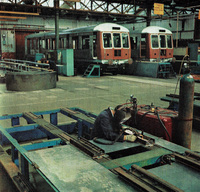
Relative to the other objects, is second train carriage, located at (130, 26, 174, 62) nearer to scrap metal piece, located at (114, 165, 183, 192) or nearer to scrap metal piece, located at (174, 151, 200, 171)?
scrap metal piece, located at (174, 151, 200, 171)

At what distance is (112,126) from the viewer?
4621 millimetres

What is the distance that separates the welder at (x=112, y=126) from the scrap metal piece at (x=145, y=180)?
109 cm

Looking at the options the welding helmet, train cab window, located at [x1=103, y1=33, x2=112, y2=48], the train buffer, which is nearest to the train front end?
train cab window, located at [x1=103, y1=33, x2=112, y2=48]

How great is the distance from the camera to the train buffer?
19.3 metres

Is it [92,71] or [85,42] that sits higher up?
[85,42]

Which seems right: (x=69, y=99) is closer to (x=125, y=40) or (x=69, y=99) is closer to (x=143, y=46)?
(x=125, y=40)

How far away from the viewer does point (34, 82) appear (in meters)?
12.8

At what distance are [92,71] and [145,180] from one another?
17.1m

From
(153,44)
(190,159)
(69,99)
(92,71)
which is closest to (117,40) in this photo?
(92,71)

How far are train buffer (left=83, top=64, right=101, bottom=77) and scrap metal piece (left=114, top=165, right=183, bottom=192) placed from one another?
52.8 feet

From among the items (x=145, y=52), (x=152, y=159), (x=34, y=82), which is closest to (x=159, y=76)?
(x=145, y=52)

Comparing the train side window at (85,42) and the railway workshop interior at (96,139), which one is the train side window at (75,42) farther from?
the railway workshop interior at (96,139)

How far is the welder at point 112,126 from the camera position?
4.46 m

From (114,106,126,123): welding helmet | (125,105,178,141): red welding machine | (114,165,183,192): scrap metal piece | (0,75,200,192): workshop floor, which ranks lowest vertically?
(0,75,200,192): workshop floor
